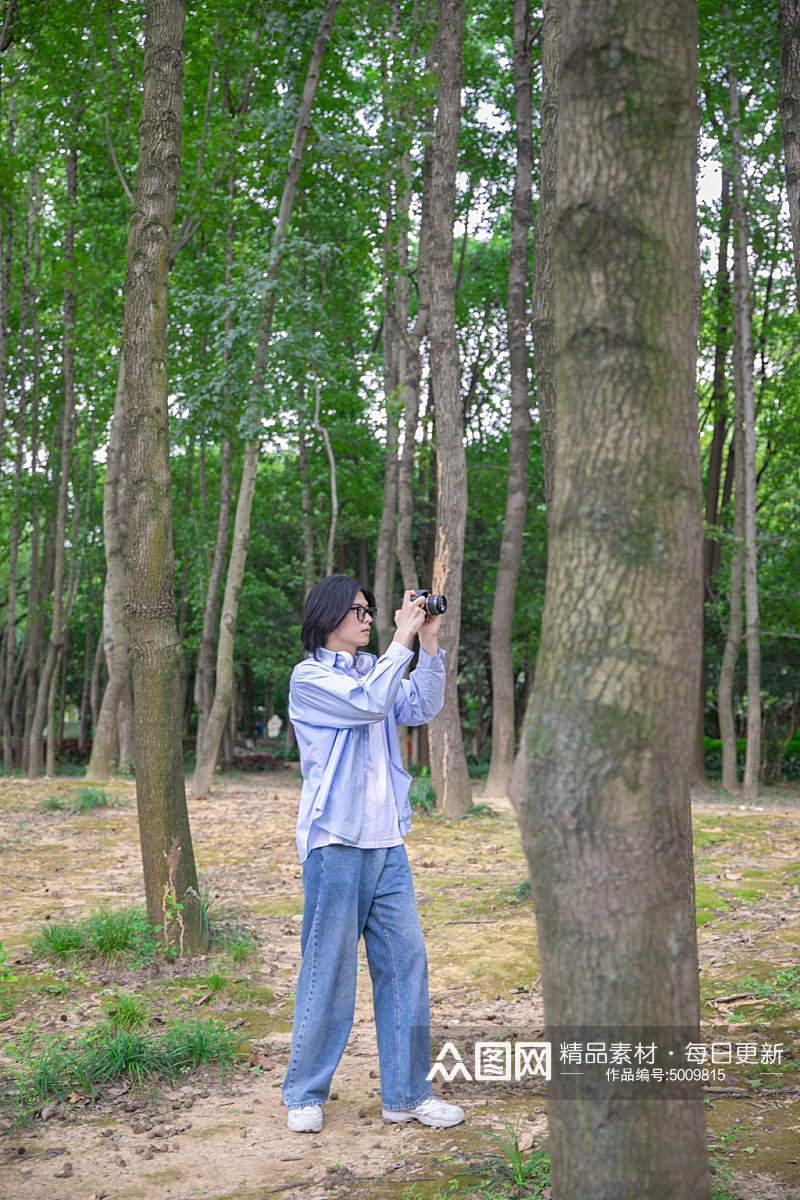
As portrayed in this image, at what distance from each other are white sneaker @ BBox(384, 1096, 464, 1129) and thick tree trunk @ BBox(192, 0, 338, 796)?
9748 mm

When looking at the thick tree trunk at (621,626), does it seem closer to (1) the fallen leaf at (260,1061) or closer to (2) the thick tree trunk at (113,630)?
(1) the fallen leaf at (260,1061)

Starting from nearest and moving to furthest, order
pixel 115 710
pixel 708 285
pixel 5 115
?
pixel 115 710, pixel 5 115, pixel 708 285

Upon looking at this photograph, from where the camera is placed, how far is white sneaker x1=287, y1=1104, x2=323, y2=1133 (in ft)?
12.2

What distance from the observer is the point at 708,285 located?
18.8 metres

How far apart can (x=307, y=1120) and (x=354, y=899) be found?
2.65 feet

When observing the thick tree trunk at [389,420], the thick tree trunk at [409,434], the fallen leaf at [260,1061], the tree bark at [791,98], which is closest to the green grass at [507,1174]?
the fallen leaf at [260,1061]

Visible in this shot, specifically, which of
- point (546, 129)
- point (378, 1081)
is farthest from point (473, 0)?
point (378, 1081)

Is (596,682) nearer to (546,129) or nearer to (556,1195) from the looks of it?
(556,1195)

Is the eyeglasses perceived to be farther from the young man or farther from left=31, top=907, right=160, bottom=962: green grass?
left=31, top=907, right=160, bottom=962: green grass

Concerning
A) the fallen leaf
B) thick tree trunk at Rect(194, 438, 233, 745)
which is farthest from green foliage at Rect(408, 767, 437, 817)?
the fallen leaf

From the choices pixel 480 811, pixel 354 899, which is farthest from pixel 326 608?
pixel 480 811

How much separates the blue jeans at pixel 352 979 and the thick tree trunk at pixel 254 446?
9367 millimetres

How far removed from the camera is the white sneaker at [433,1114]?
3.69 meters

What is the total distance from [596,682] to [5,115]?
18.4 metres
